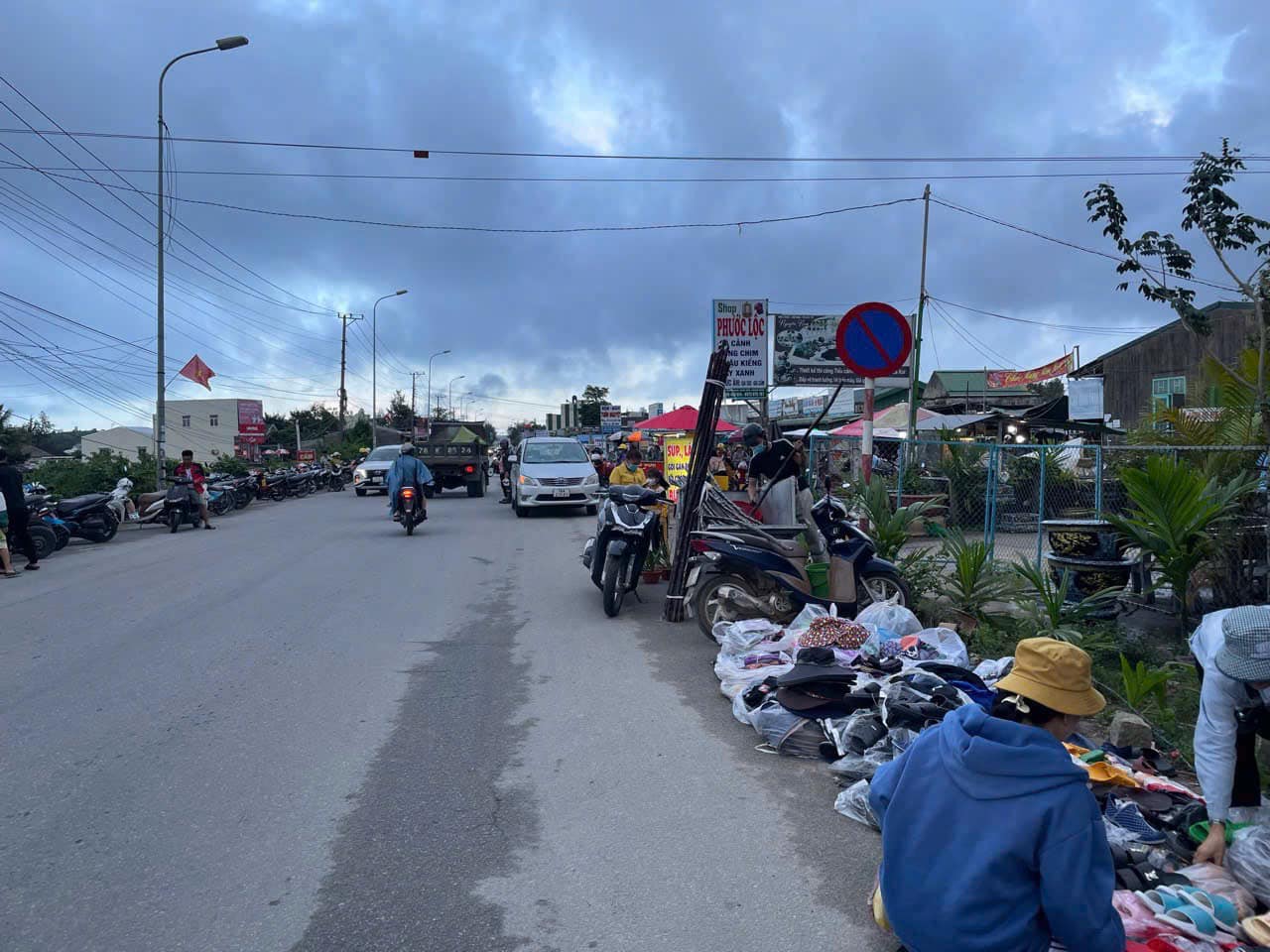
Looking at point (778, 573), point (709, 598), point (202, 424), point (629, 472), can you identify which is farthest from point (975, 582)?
point (202, 424)

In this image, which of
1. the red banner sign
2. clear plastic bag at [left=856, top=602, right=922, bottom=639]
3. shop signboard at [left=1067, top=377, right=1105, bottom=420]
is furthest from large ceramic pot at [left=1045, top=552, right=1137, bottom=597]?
the red banner sign

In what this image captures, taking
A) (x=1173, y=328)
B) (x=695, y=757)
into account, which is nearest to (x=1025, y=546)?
(x=695, y=757)

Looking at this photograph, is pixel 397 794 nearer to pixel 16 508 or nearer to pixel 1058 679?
pixel 1058 679

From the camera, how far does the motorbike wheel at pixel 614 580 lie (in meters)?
9.34

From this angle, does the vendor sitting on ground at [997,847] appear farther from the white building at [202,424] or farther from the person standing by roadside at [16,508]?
the white building at [202,424]

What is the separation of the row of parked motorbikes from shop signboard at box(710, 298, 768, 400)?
1053 cm

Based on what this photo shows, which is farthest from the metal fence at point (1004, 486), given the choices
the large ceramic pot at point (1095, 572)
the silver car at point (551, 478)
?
the silver car at point (551, 478)

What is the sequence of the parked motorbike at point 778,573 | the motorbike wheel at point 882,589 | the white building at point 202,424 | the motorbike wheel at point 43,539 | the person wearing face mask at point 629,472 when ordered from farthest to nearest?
the white building at point 202,424 → the person wearing face mask at point 629,472 → the motorbike wheel at point 43,539 → the motorbike wheel at point 882,589 → the parked motorbike at point 778,573

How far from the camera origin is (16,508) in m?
13.1

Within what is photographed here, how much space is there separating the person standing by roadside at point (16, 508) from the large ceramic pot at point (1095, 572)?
13181 mm

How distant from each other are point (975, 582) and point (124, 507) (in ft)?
58.7

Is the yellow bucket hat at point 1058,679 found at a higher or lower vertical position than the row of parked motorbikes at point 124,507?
higher

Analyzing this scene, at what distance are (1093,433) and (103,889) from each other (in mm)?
25044

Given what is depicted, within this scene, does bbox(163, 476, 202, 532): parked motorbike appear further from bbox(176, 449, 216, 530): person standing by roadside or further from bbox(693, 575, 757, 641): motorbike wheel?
bbox(693, 575, 757, 641): motorbike wheel
